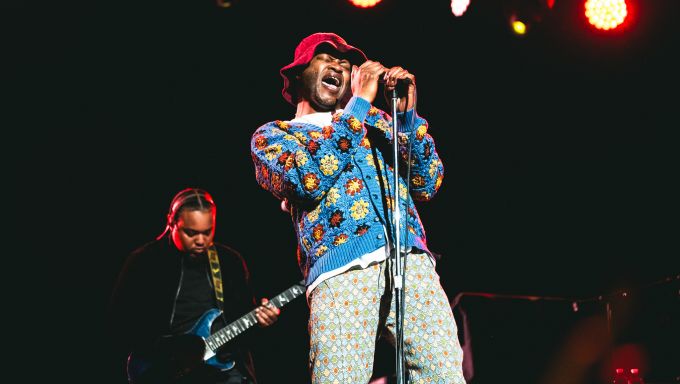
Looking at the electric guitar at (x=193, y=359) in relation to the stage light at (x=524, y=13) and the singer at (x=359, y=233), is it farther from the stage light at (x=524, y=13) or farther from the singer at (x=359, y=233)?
the stage light at (x=524, y=13)

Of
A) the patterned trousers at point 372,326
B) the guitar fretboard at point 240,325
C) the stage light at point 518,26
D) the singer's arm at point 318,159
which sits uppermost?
the stage light at point 518,26

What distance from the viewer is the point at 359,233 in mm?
2008

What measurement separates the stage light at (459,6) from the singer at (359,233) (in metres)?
2.85

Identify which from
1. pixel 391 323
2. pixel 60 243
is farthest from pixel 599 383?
pixel 60 243

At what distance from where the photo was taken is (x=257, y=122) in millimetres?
4883

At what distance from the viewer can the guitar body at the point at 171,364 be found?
3.96m

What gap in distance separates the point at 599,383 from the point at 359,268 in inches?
103

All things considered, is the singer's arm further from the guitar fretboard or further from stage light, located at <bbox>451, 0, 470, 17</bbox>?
stage light, located at <bbox>451, 0, 470, 17</bbox>

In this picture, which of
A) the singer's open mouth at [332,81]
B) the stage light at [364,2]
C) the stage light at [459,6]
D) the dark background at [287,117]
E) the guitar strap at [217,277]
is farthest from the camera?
the stage light at [459,6]

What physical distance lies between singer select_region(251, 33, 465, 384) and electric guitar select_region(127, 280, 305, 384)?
2097 millimetres

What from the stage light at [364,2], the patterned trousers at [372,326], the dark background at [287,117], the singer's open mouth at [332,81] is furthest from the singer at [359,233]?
the stage light at [364,2]

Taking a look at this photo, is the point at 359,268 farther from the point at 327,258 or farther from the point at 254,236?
the point at 254,236

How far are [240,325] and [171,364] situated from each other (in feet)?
1.60

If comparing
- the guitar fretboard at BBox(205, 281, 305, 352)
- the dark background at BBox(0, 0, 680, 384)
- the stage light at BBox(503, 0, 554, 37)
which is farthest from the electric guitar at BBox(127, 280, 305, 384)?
the stage light at BBox(503, 0, 554, 37)
